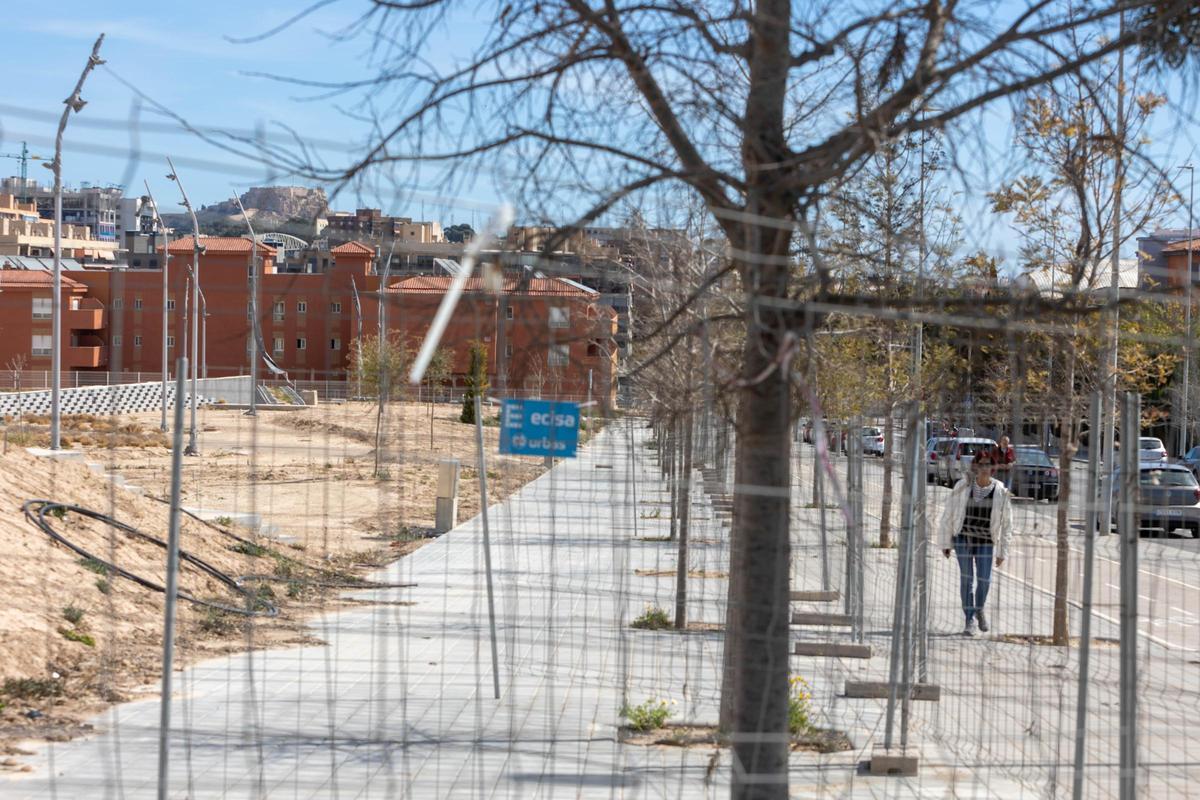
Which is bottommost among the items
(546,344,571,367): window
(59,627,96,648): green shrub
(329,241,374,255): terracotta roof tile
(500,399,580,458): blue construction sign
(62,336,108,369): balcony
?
(59,627,96,648): green shrub

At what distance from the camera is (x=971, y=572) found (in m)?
8.27

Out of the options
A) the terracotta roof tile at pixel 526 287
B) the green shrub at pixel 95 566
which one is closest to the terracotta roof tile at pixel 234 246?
the terracotta roof tile at pixel 526 287

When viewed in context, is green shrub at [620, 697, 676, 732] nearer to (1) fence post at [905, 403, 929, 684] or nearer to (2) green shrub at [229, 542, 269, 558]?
(1) fence post at [905, 403, 929, 684]

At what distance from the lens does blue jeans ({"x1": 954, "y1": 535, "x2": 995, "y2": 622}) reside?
8.20m

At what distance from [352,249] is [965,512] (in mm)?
5441

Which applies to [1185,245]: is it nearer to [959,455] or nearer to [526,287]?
[959,455]

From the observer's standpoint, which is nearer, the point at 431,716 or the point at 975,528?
the point at 431,716

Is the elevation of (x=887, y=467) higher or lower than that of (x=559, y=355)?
lower

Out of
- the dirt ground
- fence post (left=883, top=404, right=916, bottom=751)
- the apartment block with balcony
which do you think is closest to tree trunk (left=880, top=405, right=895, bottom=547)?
fence post (left=883, top=404, right=916, bottom=751)

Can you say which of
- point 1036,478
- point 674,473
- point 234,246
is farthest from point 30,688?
point 1036,478

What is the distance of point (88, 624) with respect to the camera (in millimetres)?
10148

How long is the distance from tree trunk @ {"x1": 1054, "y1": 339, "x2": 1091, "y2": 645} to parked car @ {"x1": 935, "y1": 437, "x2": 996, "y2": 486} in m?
0.62

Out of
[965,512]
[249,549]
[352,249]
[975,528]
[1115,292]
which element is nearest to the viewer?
[352,249]

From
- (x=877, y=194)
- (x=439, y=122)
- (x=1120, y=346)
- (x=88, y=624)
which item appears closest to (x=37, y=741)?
(x=88, y=624)
